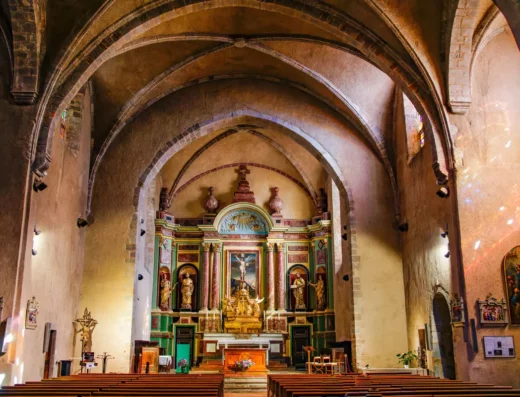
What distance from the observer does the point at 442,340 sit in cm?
1313

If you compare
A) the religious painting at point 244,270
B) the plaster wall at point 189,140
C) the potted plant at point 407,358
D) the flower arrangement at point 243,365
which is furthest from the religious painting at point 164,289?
the potted plant at point 407,358

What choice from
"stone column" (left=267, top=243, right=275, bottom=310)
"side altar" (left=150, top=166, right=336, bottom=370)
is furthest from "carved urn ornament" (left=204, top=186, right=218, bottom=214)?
"stone column" (left=267, top=243, right=275, bottom=310)

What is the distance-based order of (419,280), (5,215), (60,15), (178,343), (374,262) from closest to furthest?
(5,215) < (60,15) < (419,280) < (374,262) < (178,343)

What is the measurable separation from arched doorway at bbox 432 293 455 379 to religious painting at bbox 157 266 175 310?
1094cm

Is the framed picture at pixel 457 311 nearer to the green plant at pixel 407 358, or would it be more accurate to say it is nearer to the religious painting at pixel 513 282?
the religious painting at pixel 513 282

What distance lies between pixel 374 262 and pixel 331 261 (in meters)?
5.80

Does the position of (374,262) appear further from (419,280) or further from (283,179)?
(283,179)

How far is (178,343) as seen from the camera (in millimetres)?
21359

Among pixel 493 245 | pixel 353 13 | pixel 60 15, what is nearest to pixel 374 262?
pixel 493 245

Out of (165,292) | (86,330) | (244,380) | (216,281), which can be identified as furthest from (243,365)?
(216,281)

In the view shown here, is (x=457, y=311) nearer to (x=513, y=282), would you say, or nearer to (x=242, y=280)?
(x=513, y=282)

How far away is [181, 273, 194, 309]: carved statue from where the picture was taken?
2178 centimetres

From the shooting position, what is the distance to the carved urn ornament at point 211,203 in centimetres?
2266

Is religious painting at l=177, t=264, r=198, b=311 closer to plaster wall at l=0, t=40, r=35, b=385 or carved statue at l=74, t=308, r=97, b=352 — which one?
carved statue at l=74, t=308, r=97, b=352
